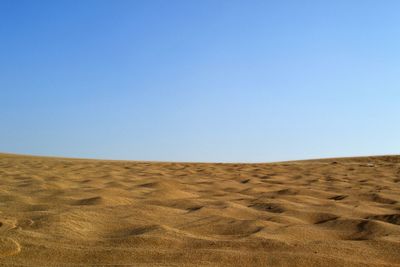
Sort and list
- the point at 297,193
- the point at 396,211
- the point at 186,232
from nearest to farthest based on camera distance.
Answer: the point at 186,232, the point at 396,211, the point at 297,193

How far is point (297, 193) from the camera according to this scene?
4.33m

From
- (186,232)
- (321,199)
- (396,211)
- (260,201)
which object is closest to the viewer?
(186,232)

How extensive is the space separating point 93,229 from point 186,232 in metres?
0.55

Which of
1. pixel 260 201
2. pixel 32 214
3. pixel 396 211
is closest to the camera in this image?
pixel 32 214

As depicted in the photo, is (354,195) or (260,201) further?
(354,195)

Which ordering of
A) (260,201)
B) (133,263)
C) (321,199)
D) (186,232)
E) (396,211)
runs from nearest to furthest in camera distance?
(133,263) < (186,232) < (396,211) < (260,201) < (321,199)

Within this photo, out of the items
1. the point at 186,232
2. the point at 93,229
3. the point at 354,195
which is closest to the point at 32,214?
the point at 93,229

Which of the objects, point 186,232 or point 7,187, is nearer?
point 186,232

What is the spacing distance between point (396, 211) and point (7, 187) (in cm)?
351

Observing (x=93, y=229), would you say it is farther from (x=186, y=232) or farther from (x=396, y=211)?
(x=396, y=211)

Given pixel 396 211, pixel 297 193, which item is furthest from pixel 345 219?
pixel 297 193

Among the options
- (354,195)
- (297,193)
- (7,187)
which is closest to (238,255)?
(297,193)

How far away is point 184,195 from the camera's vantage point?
4094mm

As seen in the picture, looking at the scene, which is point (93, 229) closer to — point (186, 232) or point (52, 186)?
point (186, 232)
